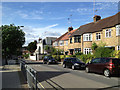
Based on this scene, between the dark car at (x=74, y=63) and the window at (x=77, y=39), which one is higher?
the window at (x=77, y=39)

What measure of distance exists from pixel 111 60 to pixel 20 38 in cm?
1787

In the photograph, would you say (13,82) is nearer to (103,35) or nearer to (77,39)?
(103,35)

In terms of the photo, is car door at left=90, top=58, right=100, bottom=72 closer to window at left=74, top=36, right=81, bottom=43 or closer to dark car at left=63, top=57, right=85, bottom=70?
dark car at left=63, top=57, right=85, bottom=70

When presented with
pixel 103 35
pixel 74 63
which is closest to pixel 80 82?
pixel 74 63

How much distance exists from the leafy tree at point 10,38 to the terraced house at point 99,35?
1349 cm

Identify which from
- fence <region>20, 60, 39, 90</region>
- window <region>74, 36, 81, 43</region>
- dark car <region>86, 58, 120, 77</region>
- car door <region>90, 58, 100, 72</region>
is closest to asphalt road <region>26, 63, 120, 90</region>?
dark car <region>86, 58, 120, 77</region>

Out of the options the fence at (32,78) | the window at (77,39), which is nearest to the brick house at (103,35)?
the window at (77,39)

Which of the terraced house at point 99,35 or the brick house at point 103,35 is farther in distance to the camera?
the terraced house at point 99,35

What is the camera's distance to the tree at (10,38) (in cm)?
2275

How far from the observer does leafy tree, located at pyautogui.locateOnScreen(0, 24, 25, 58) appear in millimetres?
22750

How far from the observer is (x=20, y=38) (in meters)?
24.8

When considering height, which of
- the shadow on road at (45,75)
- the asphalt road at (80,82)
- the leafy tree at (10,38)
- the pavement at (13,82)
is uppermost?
the leafy tree at (10,38)

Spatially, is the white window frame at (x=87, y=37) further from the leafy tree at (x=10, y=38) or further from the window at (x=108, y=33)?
the leafy tree at (x=10, y=38)

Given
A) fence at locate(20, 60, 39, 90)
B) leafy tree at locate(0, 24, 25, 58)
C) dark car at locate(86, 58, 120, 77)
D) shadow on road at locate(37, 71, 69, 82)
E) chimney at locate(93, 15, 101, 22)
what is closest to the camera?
fence at locate(20, 60, 39, 90)
